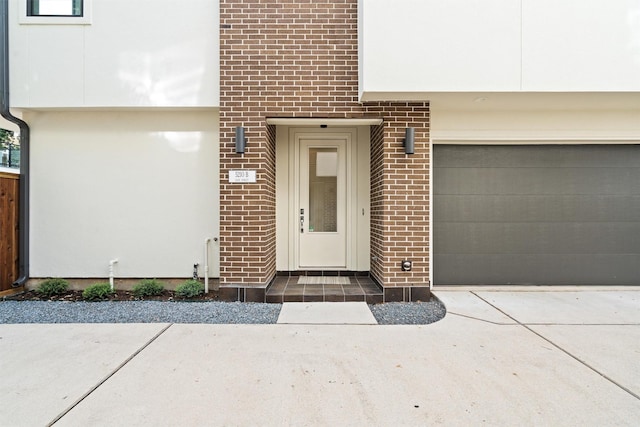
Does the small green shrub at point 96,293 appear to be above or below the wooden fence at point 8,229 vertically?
below

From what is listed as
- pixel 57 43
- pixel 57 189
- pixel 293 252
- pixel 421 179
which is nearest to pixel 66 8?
pixel 57 43

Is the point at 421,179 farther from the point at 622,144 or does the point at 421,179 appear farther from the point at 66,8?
the point at 66,8

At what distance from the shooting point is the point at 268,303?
175 inches

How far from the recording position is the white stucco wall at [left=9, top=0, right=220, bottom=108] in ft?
15.5

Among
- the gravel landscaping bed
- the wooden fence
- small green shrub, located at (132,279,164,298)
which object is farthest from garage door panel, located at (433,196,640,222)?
the wooden fence

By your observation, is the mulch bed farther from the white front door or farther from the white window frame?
the white window frame

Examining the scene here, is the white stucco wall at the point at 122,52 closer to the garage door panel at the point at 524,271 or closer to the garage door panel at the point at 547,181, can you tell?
the garage door panel at the point at 547,181

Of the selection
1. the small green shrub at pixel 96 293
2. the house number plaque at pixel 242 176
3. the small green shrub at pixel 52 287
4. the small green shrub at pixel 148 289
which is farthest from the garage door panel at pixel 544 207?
the small green shrub at pixel 52 287

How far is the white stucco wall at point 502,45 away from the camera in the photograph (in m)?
3.89

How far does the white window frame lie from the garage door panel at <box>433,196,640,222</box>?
5601mm
